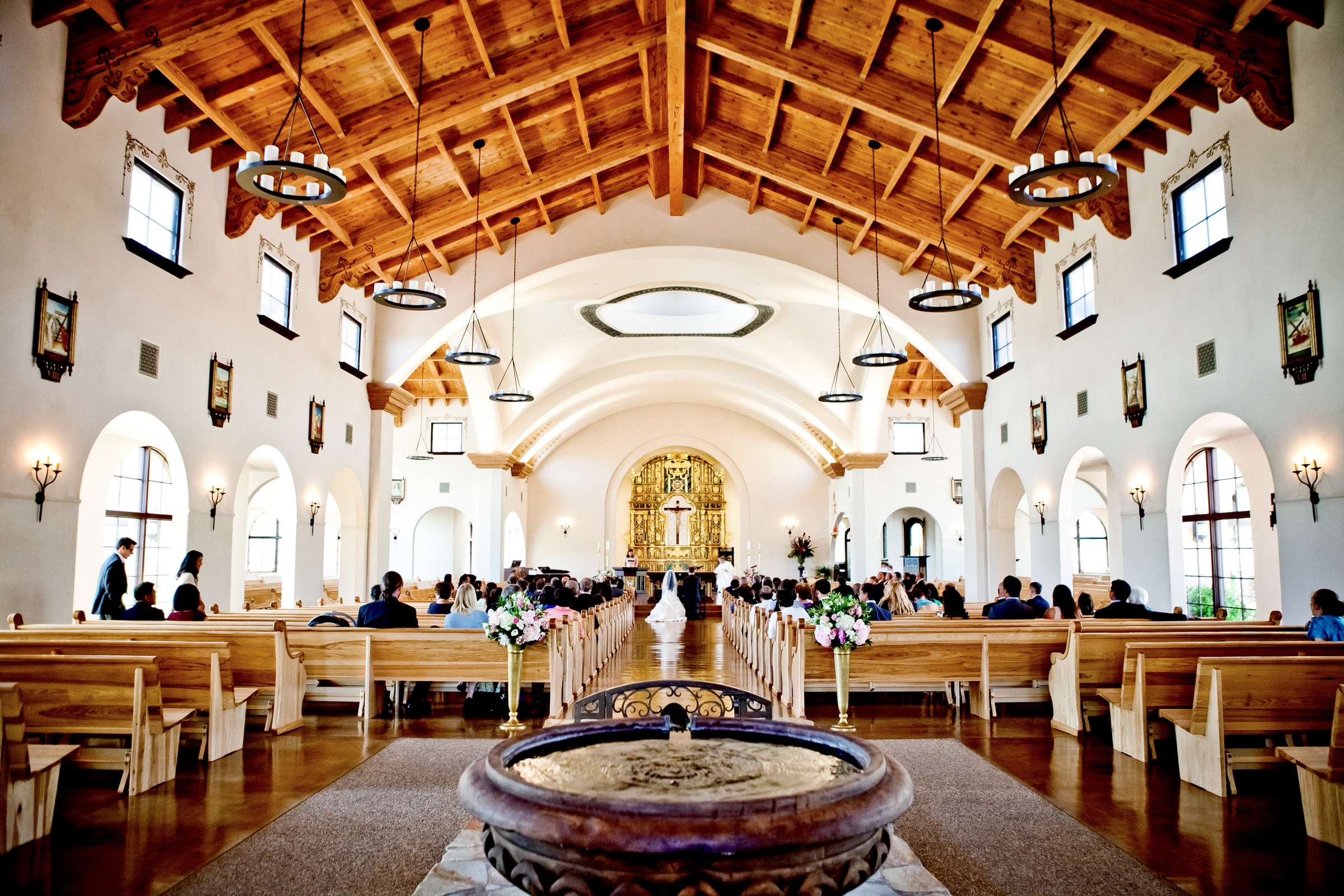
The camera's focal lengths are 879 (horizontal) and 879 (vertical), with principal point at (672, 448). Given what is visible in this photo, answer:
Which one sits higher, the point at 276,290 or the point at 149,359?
the point at 276,290

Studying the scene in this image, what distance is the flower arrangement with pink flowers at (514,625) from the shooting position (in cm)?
629

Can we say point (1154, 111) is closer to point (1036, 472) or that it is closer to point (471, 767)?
point (1036, 472)

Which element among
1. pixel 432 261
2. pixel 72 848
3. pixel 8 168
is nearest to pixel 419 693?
pixel 72 848

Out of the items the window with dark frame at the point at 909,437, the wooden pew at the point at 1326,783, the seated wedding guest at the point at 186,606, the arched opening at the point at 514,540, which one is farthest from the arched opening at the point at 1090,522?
the arched opening at the point at 514,540

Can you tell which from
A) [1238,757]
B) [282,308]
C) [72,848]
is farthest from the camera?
[282,308]

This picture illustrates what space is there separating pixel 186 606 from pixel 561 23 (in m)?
6.78

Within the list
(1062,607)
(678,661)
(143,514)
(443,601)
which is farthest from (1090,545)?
(143,514)

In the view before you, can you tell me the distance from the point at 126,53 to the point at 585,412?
1709 cm

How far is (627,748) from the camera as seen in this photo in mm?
3025

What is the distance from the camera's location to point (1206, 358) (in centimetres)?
846

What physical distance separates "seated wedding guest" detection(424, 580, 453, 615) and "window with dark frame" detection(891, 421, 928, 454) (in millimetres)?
13762

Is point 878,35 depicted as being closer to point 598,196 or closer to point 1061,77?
point 1061,77

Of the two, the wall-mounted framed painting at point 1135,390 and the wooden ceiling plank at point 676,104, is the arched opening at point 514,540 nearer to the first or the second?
the wooden ceiling plank at point 676,104

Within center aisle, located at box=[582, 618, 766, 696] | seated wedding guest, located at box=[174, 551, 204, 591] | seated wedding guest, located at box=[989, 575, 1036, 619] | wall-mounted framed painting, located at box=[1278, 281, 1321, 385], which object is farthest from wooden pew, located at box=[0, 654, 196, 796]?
wall-mounted framed painting, located at box=[1278, 281, 1321, 385]
